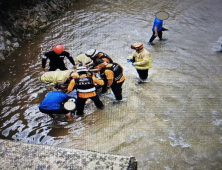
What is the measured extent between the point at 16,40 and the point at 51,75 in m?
3.68

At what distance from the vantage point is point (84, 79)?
17.4 ft

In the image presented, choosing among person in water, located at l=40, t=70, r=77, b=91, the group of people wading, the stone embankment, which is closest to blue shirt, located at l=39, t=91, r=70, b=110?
the group of people wading

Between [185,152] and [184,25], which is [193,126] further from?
[184,25]

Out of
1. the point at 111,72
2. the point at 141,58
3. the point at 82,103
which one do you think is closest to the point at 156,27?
the point at 141,58

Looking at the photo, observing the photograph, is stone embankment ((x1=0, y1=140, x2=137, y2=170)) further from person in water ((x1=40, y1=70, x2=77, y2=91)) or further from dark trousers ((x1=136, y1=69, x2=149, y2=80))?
dark trousers ((x1=136, y1=69, x2=149, y2=80))

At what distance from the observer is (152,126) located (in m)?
5.71

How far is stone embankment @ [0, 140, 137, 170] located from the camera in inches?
86.7

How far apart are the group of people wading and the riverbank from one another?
2.67 metres

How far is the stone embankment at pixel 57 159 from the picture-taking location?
2203 mm

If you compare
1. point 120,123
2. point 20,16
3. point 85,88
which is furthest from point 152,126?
point 20,16

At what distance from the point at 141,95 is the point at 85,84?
2.02 m

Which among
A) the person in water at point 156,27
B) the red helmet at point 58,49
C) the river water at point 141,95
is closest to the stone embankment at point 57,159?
the river water at point 141,95

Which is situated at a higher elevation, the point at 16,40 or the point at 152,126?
the point at 16,40

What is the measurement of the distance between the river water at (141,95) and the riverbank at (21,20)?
12.1 inches
